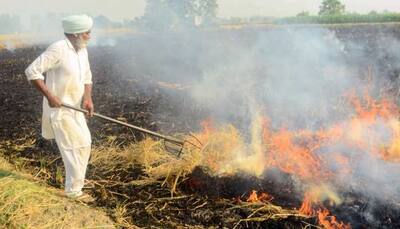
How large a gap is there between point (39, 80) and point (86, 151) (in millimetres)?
1024

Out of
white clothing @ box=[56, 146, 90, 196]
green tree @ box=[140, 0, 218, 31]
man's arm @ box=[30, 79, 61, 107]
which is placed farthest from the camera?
green tree @ box=[140, 0, 218, 31]

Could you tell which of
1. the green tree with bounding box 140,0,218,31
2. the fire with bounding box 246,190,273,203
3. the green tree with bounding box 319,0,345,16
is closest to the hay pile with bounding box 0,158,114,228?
the fire with bounding box 246,190,273,203

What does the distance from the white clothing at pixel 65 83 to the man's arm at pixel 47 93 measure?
0.06 meters

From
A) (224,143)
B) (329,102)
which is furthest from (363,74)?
(224,143)

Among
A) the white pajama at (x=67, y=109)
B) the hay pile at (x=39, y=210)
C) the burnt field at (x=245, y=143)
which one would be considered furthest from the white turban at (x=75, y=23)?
the burnt field at (x=245, y=143)

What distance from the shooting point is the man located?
4.34 metres

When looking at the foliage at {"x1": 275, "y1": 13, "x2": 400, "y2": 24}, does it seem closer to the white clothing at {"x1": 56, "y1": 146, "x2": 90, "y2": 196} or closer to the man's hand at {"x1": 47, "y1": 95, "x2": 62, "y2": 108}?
the white clothing at {"x1": 56, "y1": 146, "x2": 90, "y2": 196}

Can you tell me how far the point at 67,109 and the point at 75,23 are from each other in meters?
0.98

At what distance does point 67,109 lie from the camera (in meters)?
4.59

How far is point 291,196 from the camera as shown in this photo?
4699 mm

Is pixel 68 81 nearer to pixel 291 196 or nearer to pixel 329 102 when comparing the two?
pixel 291 196

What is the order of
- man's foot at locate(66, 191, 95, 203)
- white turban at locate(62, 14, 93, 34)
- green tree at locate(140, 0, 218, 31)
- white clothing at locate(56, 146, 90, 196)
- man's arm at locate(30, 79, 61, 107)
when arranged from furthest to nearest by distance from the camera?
green tree at locate(140, 0, 218, 31) → man's foot at locate(66, 191, 95, 203) → white clothing at locate(56, 146, 90, 196) → white turban at locate(62, 14, 93, 34) → man's arm at locate(30, 79, 61, 107)

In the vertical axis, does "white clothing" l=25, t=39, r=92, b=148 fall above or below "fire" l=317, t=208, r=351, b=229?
above

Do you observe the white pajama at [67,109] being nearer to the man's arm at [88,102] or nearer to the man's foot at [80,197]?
the man's foot at [80,197]
